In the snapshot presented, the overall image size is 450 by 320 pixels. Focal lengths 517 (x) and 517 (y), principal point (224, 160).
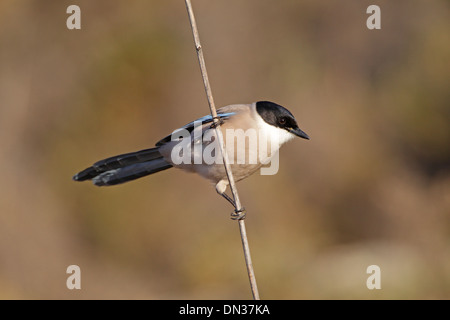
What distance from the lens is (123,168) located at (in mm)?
4027

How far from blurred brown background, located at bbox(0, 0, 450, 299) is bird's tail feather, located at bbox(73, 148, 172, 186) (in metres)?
2.80

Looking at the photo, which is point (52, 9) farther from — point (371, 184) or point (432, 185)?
point (432, 185)

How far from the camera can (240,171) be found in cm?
363

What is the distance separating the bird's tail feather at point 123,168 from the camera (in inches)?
154

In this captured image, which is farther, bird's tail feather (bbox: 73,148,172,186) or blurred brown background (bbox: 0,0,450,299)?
blurred brown background (bbox: 0,0,450,299)

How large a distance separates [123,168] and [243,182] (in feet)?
11.2

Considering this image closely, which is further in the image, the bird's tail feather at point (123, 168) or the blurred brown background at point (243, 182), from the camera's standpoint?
the blurred brown background at point (243, 182)

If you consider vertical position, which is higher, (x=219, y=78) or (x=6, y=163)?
(x=219, y=78)

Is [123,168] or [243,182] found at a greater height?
[123,168]

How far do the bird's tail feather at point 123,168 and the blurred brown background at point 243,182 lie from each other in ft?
9.18

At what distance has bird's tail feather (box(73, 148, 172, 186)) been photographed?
3902mm

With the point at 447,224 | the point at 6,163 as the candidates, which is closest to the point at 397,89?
the point at 447,224

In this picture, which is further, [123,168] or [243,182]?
[243,182]

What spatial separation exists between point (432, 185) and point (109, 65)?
5.26 metres
